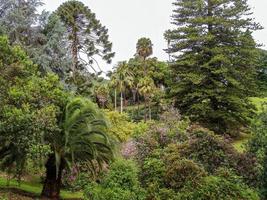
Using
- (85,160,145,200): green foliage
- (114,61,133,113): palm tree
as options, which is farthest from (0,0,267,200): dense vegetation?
(114,61,133,113): palm tree

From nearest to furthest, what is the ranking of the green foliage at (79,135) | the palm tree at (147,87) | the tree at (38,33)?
1. the green foliage at (79,135)
2. the tree at (38,33)
3. the palm tree at (147,87)

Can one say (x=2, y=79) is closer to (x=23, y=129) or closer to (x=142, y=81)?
(x=23, y=129)

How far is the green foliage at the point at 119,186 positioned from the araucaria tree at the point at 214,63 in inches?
878

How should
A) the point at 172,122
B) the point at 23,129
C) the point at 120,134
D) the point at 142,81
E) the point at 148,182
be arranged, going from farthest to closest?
the point at 142,81 → the point at 120,134 → the point at 172,122 → the point at 148,182 → the point at 23,129

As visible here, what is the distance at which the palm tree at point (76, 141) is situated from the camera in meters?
19.8

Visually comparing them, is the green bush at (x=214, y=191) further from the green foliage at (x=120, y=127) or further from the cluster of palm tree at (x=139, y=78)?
the cluster of palm tree at (x=139, y=78)

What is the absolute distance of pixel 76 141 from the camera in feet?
65.9

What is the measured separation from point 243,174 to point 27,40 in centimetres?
2188

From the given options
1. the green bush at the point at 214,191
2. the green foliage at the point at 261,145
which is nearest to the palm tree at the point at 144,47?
the green foliage at the point at 261,145

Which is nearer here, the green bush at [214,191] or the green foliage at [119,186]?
the green foliage at [119,186]

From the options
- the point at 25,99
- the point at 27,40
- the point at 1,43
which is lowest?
the point at 25,99

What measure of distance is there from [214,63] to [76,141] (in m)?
23.4

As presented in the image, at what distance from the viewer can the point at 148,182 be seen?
19.4 m

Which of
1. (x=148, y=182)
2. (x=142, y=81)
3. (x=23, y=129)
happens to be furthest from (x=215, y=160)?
(x=142, y=81)
